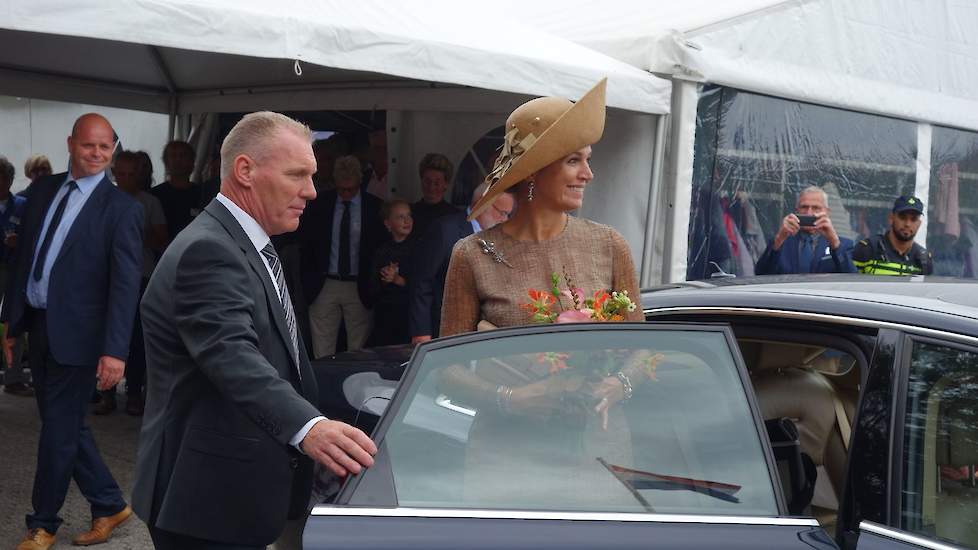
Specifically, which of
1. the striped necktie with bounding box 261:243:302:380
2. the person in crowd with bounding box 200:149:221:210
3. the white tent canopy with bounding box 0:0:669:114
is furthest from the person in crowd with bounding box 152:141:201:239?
the striped necktie with bounding box 261:243:302:380

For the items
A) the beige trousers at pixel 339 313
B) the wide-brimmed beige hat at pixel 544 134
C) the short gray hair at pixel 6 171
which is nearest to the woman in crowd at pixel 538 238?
the wide-brimmed beige hat at pixel 544 134

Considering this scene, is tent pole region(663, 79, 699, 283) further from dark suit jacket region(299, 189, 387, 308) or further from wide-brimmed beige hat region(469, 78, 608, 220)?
wide-brimmed beige hat region(469, 78, 608, 220)

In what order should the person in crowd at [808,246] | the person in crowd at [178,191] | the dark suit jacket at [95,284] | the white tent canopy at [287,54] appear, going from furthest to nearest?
the person in crowd at [178,191], the person in crowd at [808,246], the white tent canopy at [287,54], the dark suit jacket at [95,284]

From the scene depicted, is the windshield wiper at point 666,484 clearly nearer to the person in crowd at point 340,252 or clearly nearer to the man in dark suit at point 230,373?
the man in dark suit at point 230,373

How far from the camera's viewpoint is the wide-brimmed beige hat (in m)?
3.05

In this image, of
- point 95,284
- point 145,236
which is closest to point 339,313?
point 145,236

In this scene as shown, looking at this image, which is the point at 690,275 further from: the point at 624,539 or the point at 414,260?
the point at 624,539

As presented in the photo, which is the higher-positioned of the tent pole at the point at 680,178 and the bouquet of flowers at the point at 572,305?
the tent pole at the point at 680,178

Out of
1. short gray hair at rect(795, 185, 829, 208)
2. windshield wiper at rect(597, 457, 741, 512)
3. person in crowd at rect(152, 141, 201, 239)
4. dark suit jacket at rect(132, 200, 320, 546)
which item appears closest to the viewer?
windshield wiper at rect(597, 457, 741, 512)

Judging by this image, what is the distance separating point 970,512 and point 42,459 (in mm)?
3603

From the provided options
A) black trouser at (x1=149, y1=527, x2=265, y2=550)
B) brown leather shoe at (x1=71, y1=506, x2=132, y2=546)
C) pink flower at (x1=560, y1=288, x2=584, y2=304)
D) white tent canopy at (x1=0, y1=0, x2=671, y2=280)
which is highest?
white tent canopy at (x1=0, y1=0, x2=671, y2=280)

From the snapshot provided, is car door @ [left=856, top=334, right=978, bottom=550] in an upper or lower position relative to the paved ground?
upper

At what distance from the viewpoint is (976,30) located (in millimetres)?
9078

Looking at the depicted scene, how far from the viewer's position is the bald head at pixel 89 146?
15.6 ft
